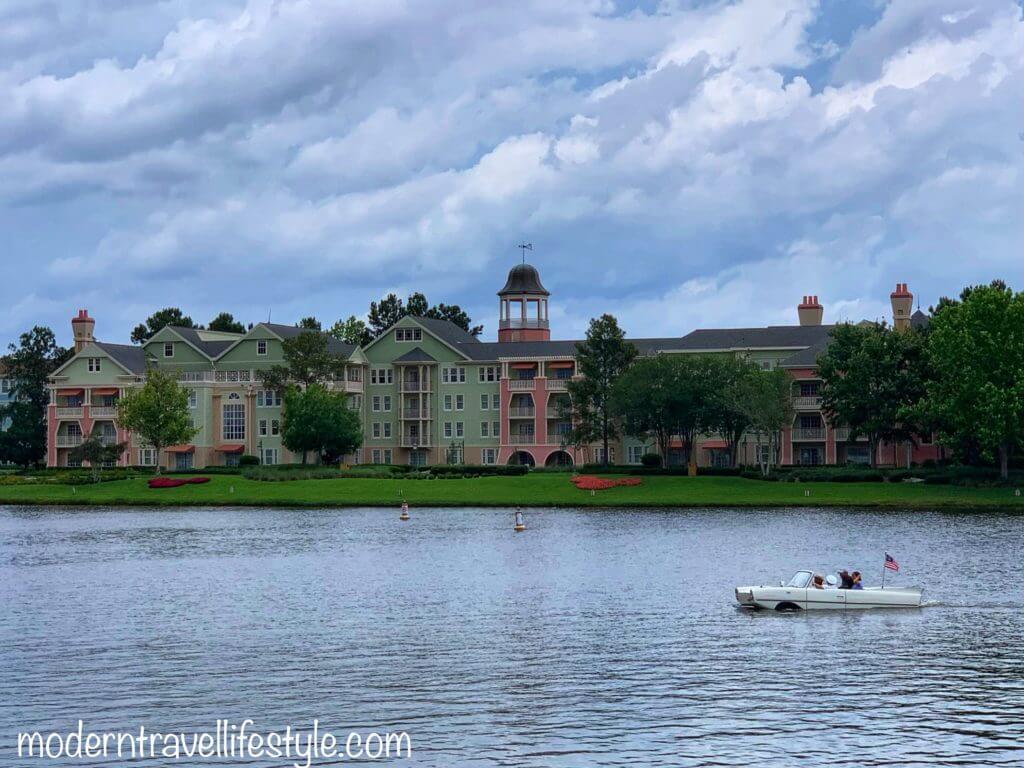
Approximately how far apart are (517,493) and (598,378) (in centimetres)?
2435

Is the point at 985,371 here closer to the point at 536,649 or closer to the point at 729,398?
the point at 729,398

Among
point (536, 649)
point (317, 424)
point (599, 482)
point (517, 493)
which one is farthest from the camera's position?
point (317, 424)

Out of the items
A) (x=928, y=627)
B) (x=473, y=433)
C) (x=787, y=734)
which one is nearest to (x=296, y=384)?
(x=473, y=433)

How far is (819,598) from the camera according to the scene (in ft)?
159

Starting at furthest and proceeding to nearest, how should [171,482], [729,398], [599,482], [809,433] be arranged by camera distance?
[809,433] < [171,482] < [729,398] < [599,482]

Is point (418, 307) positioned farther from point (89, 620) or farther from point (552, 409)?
point (89, 620)

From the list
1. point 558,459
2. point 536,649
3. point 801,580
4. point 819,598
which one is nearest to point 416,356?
point 558,459

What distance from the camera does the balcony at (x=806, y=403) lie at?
127m

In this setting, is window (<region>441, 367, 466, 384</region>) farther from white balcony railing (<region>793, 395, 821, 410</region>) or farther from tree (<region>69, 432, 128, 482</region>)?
white balcony railing (<region>793, 395, 821, 410</region>)

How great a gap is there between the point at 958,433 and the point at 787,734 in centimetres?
7265

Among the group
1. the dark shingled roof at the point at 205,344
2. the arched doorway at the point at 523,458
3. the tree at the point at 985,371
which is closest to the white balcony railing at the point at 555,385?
the arched doorway at the point at 523,458

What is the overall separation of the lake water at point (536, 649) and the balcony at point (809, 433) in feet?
177

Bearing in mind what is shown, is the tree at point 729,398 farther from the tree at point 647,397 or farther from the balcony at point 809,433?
the balcony at point 809,433

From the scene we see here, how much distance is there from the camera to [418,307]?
601ft
